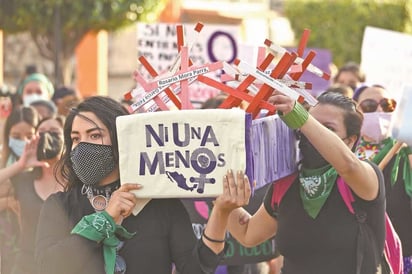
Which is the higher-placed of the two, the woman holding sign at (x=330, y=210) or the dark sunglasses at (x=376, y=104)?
the dark sunglasses at (x=376, y=104)

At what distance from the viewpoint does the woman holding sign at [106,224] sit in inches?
158

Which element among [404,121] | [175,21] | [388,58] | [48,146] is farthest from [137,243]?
[175,21]

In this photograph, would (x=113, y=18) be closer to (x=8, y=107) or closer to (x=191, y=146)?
(x=8, y=107)

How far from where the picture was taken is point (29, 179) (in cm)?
646

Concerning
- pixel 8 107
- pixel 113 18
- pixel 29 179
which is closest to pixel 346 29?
pixel 113 18

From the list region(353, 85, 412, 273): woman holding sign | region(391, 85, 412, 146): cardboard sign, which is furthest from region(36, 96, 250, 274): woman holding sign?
region(353, 85, 412, 273): woman holding sign

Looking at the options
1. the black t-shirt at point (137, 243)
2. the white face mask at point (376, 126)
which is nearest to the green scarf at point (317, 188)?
the black t-shirt at point (137, 243)

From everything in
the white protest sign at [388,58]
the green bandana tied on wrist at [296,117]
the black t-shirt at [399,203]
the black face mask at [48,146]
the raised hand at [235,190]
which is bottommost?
the black t-shirt at [399,203]

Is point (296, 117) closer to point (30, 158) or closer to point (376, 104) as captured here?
point (30, 158)

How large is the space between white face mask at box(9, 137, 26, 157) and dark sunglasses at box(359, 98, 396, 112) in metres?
2.22

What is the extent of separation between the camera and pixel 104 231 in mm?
3984

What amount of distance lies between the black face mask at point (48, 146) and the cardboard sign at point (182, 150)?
2.45 metres

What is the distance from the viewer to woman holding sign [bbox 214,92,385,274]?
4.62 meters

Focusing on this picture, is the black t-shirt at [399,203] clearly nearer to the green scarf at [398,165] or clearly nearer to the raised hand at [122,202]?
the green scarf at [398,165]
